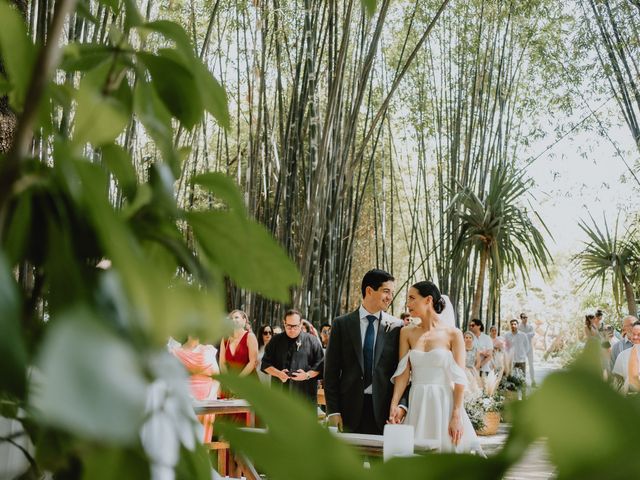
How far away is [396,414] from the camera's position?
450 centimetres

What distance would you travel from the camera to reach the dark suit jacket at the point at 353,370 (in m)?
4.57

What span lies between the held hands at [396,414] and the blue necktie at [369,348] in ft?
0.72

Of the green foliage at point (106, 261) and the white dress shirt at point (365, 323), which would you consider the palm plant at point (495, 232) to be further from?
the green foliage at point (106, 261)

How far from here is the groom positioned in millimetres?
4578

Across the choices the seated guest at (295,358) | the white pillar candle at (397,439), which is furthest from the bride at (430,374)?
the white pillar candle at (397,439)

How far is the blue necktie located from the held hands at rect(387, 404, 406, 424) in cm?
22

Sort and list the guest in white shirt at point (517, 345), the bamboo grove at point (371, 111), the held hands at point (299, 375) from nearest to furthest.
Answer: the held hands at point (299, 375) < the bamboo grove at point (371, 111) < the guest in white shirt at point (517, 345)

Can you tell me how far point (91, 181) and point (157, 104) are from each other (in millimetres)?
138

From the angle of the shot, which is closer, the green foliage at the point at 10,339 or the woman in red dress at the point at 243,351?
the green foliage at the point at 10,339

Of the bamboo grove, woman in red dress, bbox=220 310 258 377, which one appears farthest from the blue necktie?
the bamboo grove

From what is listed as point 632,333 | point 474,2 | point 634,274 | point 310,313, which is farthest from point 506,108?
point 632,333

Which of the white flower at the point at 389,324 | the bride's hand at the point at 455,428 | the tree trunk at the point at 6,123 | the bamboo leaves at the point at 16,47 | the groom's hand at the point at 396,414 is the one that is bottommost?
the bride's hand at the point at 455,428

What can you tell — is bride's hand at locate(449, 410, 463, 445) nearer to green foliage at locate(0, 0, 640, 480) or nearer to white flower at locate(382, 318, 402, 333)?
white flower at locate(382, 318, 402, 333)

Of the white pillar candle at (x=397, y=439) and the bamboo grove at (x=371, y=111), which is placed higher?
the bamboo grove at (x=371, y=111)
